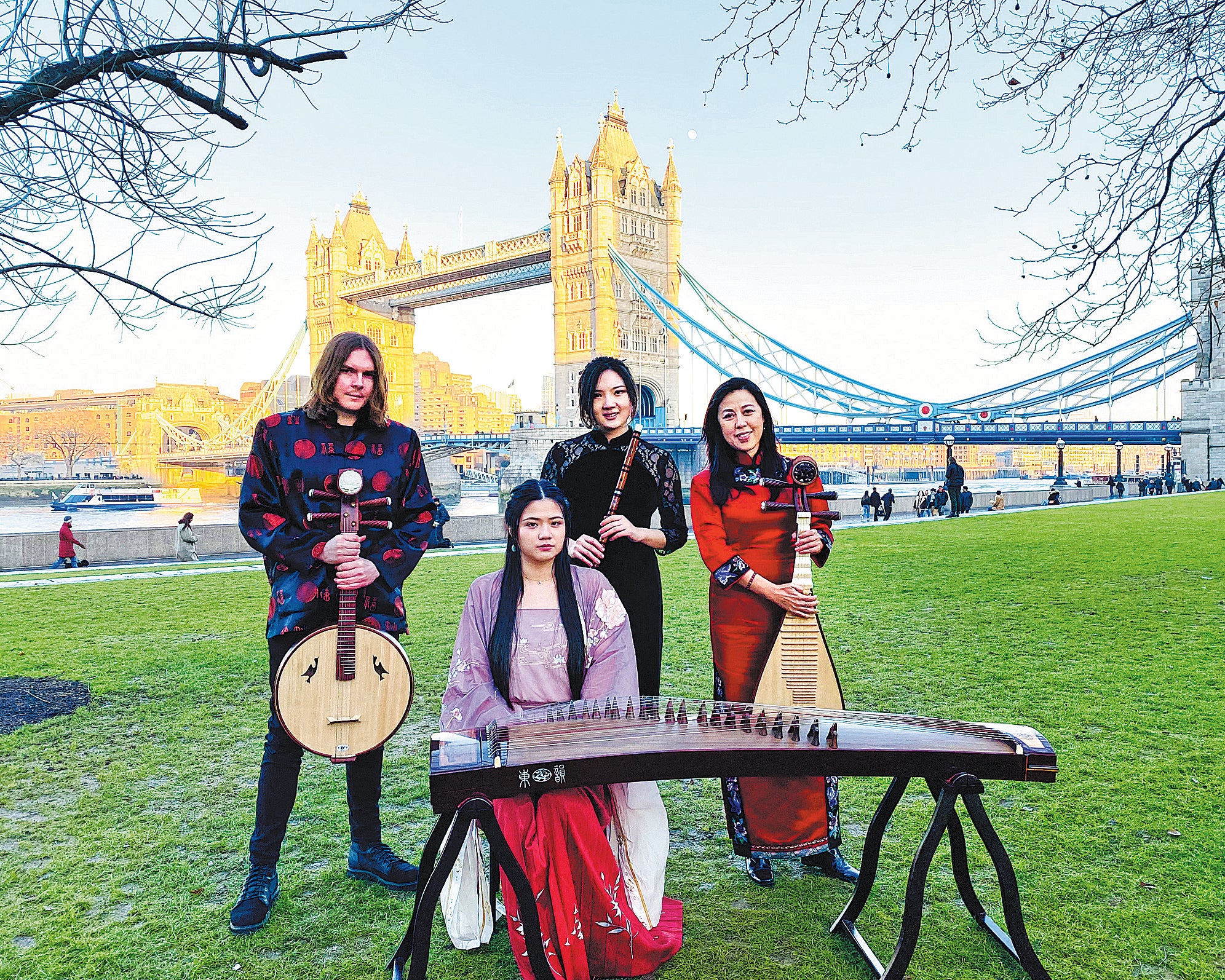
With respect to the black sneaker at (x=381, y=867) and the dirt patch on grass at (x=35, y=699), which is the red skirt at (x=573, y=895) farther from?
the dirt patch on grass at (x=35, y=699)

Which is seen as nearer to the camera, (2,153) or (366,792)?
(366,792)

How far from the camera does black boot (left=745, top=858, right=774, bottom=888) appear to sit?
2.69 meters

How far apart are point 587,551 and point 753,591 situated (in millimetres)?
556

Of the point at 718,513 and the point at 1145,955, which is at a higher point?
the point at 718,513

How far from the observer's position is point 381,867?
8.81ft

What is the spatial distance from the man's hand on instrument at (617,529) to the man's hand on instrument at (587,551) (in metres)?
0.04

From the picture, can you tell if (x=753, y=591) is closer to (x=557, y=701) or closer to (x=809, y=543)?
(x=809, y=543)

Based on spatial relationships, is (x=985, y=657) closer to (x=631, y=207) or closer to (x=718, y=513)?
(x=718, y=513)

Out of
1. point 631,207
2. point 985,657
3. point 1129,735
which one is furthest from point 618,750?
point 631,207

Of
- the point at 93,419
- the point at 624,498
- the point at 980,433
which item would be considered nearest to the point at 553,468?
the point at 624,498

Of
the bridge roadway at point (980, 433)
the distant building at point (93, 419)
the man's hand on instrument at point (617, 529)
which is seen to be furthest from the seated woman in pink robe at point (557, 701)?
the distant building at point (93, 419)

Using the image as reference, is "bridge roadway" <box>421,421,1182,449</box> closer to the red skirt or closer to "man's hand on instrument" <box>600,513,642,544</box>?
"man's hand on instrument" <box>600,513,642,544</box>

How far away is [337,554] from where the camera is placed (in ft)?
8.16

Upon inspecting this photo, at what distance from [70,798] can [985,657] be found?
495cm
